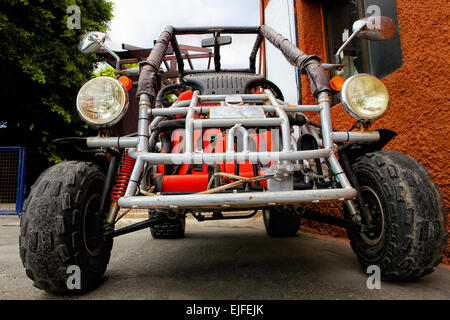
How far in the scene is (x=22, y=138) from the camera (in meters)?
10.7

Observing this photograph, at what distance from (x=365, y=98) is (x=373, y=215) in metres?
0.71

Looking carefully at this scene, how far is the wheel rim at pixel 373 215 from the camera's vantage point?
5.59 ft

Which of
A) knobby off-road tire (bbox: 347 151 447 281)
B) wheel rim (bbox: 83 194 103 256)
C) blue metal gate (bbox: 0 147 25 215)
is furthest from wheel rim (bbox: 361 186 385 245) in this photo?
blue metal gate (bbox: 0 147 25 215)

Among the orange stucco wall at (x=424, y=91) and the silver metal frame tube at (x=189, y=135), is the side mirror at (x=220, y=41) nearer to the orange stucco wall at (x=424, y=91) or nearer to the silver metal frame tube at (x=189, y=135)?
the silver metal frame tube at (x=189, y=135)

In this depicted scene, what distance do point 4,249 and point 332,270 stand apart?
10.7 ft

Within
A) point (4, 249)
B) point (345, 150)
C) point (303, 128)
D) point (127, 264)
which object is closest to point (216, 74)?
point (303, 128)

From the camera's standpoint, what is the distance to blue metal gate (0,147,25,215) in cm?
717

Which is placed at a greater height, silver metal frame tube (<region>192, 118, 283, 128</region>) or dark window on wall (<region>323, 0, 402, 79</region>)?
dark window on wall (<region>323, 0, 402, 79</region>)

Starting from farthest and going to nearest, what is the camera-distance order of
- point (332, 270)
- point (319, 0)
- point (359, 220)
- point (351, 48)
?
1. point (319, 0)
2. point (351, 48)
3. point (332, 270)
4. point (359, 220)

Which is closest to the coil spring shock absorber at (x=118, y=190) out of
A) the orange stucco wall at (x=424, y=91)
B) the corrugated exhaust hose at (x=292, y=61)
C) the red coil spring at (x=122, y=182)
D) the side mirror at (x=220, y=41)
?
the red coil spring at (x=122, y=182)

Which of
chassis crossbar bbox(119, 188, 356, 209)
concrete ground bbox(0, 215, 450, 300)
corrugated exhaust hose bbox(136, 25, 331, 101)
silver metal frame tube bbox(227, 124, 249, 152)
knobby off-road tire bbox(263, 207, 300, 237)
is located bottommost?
concrete ground bbox(0, 215, 450, 300)

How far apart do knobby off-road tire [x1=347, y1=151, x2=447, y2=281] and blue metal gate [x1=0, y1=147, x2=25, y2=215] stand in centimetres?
798

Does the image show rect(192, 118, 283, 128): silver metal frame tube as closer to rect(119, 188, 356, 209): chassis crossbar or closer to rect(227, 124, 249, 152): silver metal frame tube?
rect(227, 124, 249, 152): silver metal frame tube
